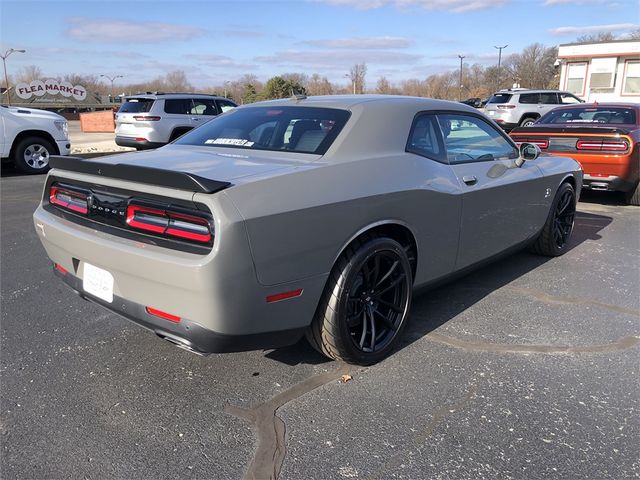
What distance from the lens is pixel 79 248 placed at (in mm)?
2773

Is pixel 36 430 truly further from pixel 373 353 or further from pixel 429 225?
pixel 429 225

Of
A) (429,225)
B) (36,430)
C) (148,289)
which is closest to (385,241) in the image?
(429,225)

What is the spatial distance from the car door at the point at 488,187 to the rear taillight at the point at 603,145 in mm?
3288

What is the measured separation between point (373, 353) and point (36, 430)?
1733mm

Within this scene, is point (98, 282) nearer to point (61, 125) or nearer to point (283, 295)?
point (283, 295)

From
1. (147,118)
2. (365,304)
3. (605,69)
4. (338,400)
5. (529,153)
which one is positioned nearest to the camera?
(338,400)

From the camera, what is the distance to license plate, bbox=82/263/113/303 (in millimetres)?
2678

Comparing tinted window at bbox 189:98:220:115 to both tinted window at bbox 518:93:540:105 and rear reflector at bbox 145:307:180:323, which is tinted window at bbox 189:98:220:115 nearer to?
tinted window at bbox 518:93:540:105

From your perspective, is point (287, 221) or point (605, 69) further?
Answer: point (605, 69)

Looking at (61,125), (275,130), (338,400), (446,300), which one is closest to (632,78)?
(61,125)

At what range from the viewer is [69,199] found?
3.03 meters

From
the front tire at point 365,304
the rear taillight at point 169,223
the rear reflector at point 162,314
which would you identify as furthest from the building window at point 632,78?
the rear reflector at point 162,314

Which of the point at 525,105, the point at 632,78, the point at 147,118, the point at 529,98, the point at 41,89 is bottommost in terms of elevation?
the point at 147,118

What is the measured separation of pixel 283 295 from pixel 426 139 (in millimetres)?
1611
